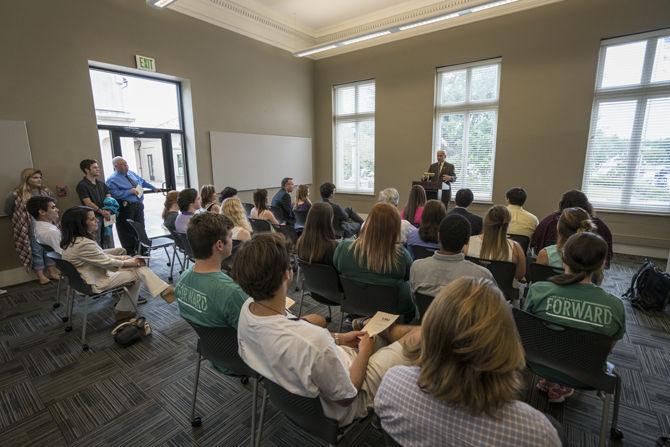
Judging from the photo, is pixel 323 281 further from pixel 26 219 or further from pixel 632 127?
pixel 632 127

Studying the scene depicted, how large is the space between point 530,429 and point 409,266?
1.32m

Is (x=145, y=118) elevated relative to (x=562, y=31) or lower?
lower

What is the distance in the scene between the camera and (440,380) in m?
0.74

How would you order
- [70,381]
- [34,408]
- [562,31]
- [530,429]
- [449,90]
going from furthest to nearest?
[449,90], [562,31], [70,381], [34,408], [530,429]

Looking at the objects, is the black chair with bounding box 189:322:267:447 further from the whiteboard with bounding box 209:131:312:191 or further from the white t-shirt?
the whiteboard with bounding box 209:131:312:191

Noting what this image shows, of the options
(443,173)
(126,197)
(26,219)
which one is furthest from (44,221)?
(443,173)

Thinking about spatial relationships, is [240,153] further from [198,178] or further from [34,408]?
[34,408]

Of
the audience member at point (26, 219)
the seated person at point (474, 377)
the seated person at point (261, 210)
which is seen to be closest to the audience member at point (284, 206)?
the seated person at point (261, 210)

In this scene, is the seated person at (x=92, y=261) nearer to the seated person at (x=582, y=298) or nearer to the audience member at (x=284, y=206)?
the audience member at (x=284, y=206)

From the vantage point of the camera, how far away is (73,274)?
2469 millimetres

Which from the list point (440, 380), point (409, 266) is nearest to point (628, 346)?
point (409, 266)

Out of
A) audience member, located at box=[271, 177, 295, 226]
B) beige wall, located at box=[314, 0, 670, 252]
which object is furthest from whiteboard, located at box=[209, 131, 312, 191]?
beige wall, located at box=[314, 0, 670, 252]

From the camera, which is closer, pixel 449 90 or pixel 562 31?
pixel 562 31

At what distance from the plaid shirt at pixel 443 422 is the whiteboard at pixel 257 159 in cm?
564
